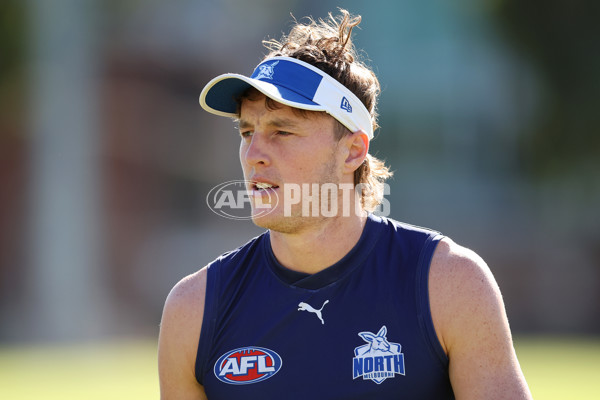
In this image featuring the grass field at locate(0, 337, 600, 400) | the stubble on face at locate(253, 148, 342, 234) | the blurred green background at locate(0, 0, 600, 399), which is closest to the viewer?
the stubble on face at locate(253, 148, 342, 234)

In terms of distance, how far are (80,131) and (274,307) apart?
10503 millimetres

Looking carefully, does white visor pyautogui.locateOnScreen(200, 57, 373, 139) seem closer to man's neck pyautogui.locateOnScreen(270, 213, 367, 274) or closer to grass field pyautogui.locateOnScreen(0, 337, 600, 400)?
man's neck pyautogui.locateOnScreen(270, 213, 367, 274)

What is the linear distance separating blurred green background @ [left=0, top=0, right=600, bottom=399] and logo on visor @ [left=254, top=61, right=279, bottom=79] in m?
9.60

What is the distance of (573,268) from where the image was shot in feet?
45.2

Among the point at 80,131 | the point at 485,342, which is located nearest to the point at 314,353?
the point at 485,342

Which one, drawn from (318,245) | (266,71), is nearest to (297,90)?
(266,71)

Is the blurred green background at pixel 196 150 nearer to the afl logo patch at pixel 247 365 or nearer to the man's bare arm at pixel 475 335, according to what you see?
the afl logo patch at pixel 247 365

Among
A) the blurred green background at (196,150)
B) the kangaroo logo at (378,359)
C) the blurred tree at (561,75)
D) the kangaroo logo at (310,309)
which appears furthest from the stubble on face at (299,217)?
the blurred tree at (561,75)

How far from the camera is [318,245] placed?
3412 millimetres

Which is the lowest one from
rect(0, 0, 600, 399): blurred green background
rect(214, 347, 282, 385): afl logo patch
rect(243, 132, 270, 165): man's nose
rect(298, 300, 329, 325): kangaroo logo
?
rect(214, 347, 282, 385): afl logo patch

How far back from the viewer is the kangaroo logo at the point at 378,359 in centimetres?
305

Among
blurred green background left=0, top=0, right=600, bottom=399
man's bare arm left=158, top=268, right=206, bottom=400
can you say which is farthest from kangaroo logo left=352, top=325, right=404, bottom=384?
blurred green background left=0, top=0, right=600, bottom=399

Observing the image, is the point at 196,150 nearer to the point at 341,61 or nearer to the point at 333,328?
the point at 341,61

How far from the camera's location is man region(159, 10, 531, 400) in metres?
3.04
